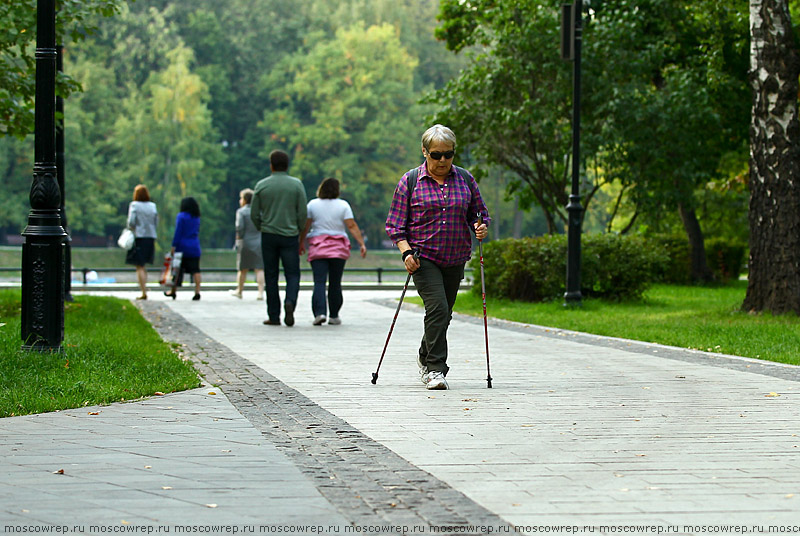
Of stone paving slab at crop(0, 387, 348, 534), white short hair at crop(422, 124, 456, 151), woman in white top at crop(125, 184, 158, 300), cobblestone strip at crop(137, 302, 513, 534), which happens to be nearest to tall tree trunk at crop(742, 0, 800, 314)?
white short hair at crop(422, 124, 456, 151)

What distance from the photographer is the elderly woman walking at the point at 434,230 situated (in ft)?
28.0

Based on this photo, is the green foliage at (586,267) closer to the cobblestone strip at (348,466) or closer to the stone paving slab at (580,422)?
the stone paving slab at (580,422)

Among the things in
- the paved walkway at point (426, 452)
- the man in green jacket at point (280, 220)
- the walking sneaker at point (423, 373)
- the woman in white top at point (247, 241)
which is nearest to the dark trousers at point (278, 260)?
the man in green jacket at point (280, 220)

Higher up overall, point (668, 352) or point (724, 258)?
point (724, 258)

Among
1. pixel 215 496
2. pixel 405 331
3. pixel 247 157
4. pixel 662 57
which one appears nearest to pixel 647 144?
pixel 662 57

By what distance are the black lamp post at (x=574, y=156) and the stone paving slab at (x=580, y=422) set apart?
544 centimetres

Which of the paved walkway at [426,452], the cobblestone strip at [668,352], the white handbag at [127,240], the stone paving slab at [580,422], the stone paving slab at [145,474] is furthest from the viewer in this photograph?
the white handbag at [127,240]

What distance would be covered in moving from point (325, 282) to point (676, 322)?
4.46 meters

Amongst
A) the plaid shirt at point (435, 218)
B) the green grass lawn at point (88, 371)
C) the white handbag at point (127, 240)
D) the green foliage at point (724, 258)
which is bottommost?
the green grass lawn at point (88, 371)

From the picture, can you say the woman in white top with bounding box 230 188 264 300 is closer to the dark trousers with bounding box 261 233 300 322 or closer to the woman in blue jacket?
the woman in blue jacket

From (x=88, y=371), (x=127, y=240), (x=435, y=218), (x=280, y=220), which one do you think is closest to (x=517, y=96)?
(x=127, y=240)

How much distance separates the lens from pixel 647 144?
82.8 ft

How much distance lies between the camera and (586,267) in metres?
19.4

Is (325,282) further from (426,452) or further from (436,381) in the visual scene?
(426,452)
